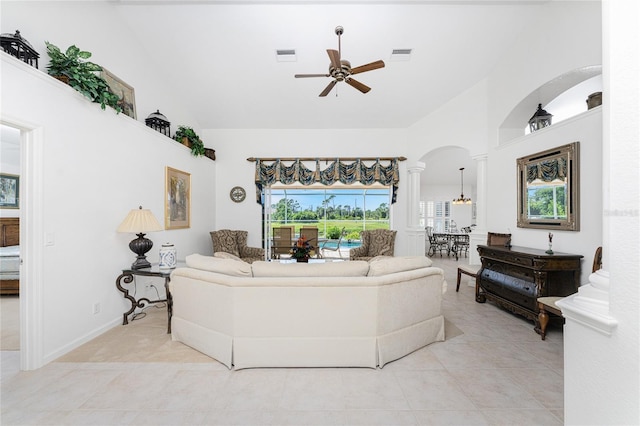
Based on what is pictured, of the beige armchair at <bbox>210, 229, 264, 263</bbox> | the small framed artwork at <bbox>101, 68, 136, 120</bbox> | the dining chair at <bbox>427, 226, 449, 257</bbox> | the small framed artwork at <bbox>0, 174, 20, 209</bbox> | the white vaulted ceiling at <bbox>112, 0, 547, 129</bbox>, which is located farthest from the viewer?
the dining chair at <bbox>427, 226, 449, 257</bbox>

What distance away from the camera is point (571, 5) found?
10.5 ft

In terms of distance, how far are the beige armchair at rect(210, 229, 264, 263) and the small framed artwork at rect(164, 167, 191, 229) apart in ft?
2.20

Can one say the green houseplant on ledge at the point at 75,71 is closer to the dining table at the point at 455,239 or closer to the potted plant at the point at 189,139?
the potted plant at the point at 189,139

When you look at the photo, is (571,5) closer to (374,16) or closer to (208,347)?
(374,16)

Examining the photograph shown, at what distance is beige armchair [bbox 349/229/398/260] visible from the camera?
5.66m

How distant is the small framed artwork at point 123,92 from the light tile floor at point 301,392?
120 inches

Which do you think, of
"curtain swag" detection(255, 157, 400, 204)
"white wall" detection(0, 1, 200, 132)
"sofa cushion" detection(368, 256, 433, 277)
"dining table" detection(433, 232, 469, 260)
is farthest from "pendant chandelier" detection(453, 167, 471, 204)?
"white wall" detection(0, 1, 200, 132)

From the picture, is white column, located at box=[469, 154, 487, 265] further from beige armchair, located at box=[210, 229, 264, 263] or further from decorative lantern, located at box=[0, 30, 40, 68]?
decorative lantern, located at box=[0, 30, 40, 68]

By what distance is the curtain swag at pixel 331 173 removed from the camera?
612 cm

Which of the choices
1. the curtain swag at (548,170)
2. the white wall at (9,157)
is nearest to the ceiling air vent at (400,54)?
the curtain swag at (548,170)

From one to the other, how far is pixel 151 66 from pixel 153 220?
8.97 ft

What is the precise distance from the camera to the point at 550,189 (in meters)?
3.49

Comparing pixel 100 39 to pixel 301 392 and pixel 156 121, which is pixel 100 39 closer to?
pixel 156 121

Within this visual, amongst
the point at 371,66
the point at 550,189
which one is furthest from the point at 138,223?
the point at 550,189
